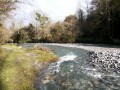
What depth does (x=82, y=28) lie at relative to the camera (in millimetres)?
70750

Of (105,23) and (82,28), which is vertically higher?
(105,23)

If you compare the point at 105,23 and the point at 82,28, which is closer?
the point at 105,23

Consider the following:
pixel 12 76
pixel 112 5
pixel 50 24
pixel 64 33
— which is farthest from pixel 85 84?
pixel 50 24

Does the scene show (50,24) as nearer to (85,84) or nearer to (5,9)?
(5,9)

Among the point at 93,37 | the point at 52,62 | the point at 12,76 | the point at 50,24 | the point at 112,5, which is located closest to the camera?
the point at 12,76

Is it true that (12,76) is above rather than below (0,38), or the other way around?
below

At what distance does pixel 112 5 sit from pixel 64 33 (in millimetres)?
18758

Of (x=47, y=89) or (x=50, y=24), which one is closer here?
(x=47, y=89)

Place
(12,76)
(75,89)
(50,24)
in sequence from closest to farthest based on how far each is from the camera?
(75,89), (12,76), (50,24)

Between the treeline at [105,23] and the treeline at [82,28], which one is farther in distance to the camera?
the treeline at [82,28]

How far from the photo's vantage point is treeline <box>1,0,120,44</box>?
2210 inches

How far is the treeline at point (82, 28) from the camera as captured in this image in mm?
56125

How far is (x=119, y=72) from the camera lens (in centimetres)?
1888

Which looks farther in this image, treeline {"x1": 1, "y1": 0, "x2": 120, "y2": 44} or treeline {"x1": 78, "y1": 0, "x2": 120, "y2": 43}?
treeline {"x1": 1, "y1": 0, "x2": 120, "y2": 44}
